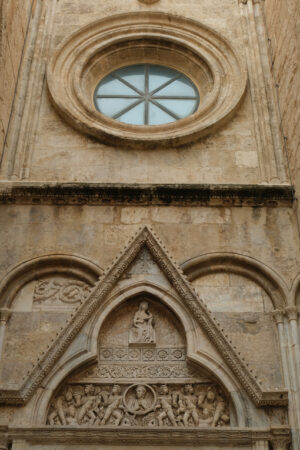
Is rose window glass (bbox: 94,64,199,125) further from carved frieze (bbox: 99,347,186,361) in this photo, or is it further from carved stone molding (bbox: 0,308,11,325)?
carved frieze (bbox: 99,347,186,361)

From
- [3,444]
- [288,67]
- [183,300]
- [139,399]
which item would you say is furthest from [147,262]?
[288,67]

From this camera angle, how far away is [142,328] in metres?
7.88

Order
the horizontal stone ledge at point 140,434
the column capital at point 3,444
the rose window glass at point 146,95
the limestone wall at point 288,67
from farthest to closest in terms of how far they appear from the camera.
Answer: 1. the rose window glass at point 146,95
2. the limestone wall at point 288,67
3. the horizontal stone ledge at point 140,434
4. the column capital at point 3,444

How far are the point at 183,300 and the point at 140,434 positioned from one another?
1.69 m

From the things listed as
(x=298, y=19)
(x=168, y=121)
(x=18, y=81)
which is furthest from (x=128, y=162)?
(x=298, y=19)

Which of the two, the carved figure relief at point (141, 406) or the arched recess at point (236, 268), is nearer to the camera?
the carved figure relief at point (141, 406)

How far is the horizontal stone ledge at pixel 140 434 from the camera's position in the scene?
690cm

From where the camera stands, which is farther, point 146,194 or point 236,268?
point 146,194

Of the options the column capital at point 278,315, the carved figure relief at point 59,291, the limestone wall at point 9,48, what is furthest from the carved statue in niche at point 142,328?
the limestone wall at point 9,48

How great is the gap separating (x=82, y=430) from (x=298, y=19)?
22.3ft

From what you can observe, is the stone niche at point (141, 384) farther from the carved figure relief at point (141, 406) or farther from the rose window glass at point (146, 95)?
the rose window glass at point (146, 95)

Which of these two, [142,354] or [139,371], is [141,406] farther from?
[142,354]

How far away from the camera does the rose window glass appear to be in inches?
440

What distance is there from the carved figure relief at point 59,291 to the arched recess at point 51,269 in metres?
0.09
